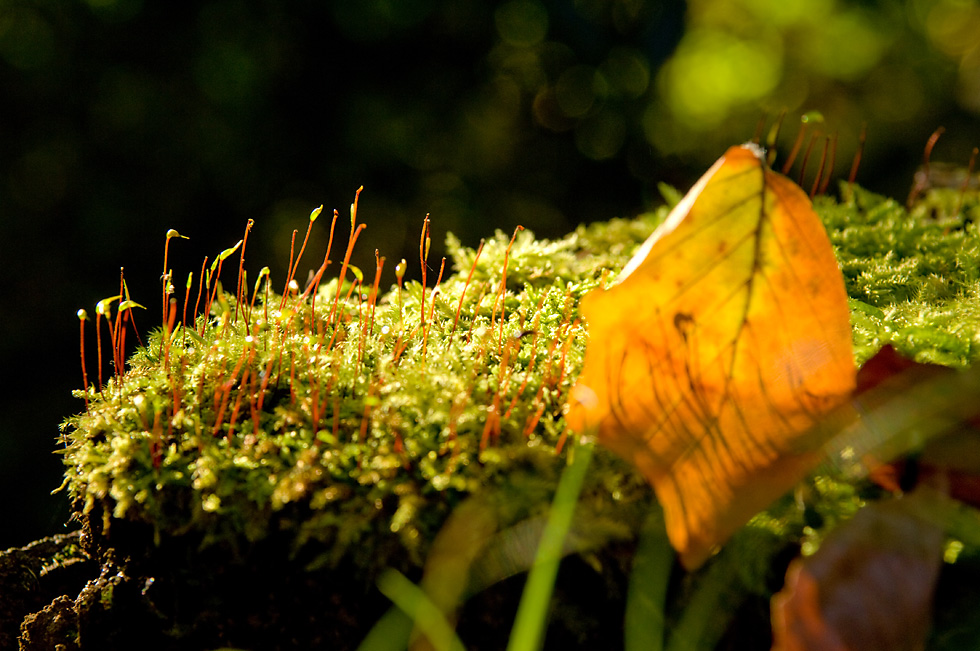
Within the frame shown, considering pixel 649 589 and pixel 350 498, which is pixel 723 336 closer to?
pixel 649 589

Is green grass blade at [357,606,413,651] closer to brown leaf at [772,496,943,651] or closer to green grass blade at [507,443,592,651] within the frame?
green grass blade at [507,443,592,651]

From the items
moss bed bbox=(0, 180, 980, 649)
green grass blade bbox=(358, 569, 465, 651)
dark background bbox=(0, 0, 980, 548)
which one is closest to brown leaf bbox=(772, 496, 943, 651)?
moss bed bbox=(0, 180, 980, 649)

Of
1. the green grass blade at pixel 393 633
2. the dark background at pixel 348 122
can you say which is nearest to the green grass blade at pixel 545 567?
the green grass blade at pixel 393 633

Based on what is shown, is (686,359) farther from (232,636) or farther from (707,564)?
(232,636)

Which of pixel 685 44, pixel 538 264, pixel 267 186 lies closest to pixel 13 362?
pixel 267 186

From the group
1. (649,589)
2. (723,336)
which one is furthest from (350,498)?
(723,336)

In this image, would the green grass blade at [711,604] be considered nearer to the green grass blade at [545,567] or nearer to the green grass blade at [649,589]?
the green grass blade at [649,589]
